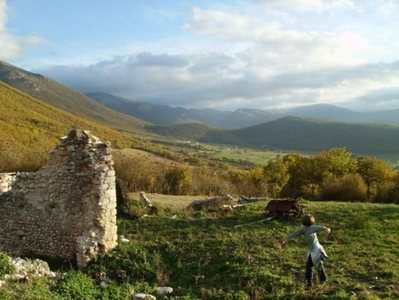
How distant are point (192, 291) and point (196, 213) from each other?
8.99 metres

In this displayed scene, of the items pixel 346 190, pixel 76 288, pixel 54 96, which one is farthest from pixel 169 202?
pixel 54 96

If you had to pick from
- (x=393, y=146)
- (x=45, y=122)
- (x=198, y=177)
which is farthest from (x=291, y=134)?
(x=198, y=177)

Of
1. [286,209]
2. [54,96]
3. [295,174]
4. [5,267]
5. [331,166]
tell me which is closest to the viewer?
[5,267]

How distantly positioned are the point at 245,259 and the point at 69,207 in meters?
5.99

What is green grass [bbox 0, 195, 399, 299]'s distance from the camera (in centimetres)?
841

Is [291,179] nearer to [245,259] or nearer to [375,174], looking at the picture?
[375,174]

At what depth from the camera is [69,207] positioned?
1183cm

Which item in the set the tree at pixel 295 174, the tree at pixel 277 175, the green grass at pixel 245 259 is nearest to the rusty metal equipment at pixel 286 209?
the green grass at pixel 245 259

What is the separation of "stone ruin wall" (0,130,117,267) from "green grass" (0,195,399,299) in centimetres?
98

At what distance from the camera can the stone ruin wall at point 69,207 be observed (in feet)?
37.9

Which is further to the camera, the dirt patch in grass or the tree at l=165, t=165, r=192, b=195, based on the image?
the tree at l=165, t=165, r=192, b=195

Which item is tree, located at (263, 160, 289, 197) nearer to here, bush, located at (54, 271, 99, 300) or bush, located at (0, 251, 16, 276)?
bush, located at (54, 271, 99, 300)

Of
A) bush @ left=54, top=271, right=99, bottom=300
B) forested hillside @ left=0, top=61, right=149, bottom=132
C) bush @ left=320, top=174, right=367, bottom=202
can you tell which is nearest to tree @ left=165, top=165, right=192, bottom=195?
bush @ left=320, top=174, right=367, bottom=202

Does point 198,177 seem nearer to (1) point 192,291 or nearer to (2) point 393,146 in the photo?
(1) point 192,291
